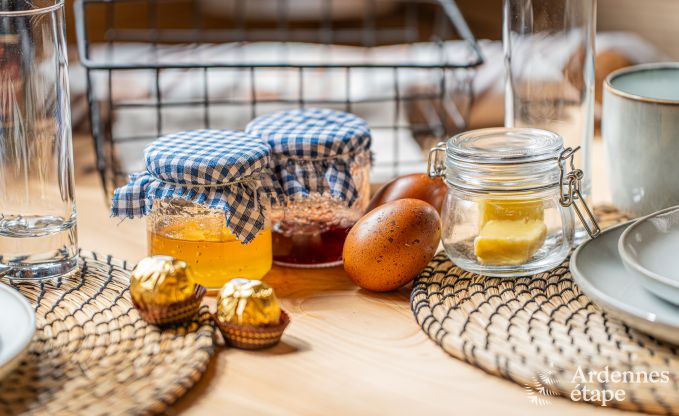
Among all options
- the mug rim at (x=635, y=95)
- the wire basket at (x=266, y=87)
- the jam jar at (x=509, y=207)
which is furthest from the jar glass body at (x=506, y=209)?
the wire basket at (x=266, y=87)

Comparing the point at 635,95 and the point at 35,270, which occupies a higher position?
the point at 635,95

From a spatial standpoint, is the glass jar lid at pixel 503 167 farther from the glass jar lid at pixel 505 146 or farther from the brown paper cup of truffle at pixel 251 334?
the brown paper cup of truffle at pixel 251 334

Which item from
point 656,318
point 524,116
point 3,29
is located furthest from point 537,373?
point 3,29

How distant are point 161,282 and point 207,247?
0.30ft

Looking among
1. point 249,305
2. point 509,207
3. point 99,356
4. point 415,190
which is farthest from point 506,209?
point 99,356

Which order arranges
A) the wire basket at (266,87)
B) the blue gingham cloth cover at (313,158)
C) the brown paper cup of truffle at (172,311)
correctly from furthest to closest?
the wire basket at (266,87) < the blue gingham cloth cover at (313,158) < the brown paper cup of truffle at (172,311)

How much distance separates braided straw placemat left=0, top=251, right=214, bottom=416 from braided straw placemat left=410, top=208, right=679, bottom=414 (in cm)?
18

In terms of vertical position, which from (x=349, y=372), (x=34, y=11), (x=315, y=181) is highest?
(x=34, y=11)

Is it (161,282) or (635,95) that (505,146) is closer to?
(635,95)

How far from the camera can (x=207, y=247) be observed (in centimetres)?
76

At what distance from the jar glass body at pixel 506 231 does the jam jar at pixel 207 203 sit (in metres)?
0.16

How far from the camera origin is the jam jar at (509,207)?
0.75 metres

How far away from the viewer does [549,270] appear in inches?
30.6

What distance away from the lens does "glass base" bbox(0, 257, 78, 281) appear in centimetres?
77
